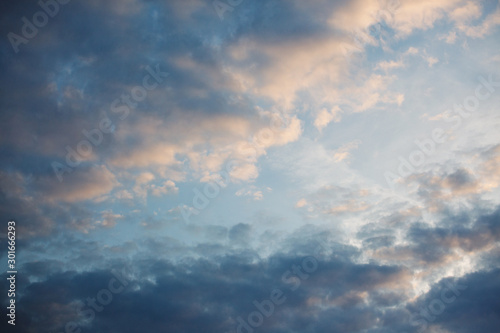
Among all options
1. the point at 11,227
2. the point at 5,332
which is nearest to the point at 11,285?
the point at 11,227

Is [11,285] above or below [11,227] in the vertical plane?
below

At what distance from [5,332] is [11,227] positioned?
482 feet

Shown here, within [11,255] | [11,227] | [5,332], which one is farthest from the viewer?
[5,332]

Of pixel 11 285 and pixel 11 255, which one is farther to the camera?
pixel 11 285

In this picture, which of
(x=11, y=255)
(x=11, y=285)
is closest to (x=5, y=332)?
(x=11, y=285)

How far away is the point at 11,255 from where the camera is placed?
4578 cm

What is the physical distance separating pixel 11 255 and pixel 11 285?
1149 centimetres

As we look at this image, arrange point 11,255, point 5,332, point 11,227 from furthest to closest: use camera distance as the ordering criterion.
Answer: point 5,332 → point 11,227 → point 11,255

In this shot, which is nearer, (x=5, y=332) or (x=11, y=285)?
(x=11, y=285)

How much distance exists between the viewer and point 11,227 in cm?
4966

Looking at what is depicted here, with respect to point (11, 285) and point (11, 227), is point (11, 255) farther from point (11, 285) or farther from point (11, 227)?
point (11, 285)

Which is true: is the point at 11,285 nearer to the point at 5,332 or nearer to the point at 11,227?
the point at 11,227

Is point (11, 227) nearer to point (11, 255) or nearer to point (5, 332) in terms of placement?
point (11, 255)

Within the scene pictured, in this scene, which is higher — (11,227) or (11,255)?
(11,227)
